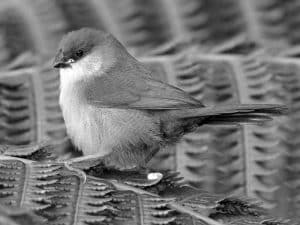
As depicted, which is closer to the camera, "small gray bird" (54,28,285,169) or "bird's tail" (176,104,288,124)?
"bird's tail" (176,104,288,124)

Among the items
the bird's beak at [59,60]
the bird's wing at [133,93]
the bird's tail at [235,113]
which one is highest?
the bird's beak at [59,60]

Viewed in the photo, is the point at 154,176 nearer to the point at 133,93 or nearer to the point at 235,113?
the point at 235,113

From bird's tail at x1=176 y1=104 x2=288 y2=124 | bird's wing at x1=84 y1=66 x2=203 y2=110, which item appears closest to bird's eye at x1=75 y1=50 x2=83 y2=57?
bird's wing at x1=84 y1=66 x2=203 y2=110

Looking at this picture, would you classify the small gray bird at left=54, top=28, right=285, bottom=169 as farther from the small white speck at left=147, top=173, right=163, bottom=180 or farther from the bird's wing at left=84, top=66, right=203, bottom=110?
the small white speck at left=147, top=173, right=163, bottom=180

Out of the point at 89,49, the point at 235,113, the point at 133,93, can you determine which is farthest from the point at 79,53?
the point at 235,113

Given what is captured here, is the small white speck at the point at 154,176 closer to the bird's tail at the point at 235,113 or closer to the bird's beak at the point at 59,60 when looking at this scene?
the bird's tail at the point at 235,113

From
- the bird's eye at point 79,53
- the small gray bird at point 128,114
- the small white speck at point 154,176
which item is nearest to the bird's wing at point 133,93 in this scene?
the small gray bird at point 128,114
